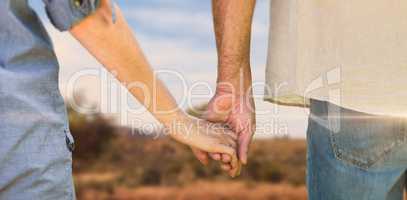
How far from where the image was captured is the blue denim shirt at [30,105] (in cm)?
105

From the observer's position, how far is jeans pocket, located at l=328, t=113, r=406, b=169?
4.82 ft

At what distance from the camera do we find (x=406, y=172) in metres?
1.56

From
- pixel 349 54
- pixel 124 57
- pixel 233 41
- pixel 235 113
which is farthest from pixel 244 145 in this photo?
pixel 124 57

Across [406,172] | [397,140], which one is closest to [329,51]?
[397,140]

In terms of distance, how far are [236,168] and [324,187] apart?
0.77ft

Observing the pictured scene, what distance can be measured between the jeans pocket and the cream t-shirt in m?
0.03

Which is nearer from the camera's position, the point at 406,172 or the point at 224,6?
the point at 406,172

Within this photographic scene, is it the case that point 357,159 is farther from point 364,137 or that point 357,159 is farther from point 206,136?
point 206,136

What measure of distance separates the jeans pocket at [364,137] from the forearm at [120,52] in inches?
18.0

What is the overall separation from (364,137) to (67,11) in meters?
0.76

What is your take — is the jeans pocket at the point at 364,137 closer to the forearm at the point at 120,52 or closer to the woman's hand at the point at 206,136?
the woman's hand at the point at 206,136

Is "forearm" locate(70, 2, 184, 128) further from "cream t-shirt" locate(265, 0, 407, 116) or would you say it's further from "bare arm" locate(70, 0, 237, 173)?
"cream t-shirt" locate(265, 0, 407, 116)

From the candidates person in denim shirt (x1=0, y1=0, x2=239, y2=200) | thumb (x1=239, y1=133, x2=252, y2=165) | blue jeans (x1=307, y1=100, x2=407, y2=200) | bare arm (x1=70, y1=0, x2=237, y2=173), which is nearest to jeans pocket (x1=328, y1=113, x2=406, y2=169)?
blue jeans (x1=307, y1=100, x2=407, y2=200)

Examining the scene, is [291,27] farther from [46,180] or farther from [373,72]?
[46,180]
